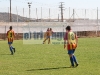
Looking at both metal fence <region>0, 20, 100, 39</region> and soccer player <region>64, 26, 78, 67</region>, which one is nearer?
soccer player <region>64, 26, 78, 67</region>

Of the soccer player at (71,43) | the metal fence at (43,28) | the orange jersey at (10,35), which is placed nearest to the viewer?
the soccer player at (71,43)

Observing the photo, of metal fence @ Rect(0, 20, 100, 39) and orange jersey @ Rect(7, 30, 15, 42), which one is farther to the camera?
metal fence @ Rect(0, 20, 100, 39)

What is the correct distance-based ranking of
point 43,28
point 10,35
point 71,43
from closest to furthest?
point 71,43
point 10,35
point 43,28

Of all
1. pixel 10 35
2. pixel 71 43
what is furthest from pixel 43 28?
pixel 71 43

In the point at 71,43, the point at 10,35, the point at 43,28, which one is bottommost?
the point at 71,43

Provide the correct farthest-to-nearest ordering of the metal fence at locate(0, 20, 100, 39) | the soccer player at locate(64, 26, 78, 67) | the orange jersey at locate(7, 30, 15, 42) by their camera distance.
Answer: the metal fence at locate(0, 20, 100, 39)
the orange jersey at locate(7, 30, 15, 42)
the soccer player at locate(64, 26, 78, 67)

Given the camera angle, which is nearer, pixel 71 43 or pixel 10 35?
pixel 71 43

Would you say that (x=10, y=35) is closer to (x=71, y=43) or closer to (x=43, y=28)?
(x=71, y=43)

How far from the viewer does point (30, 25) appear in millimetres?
57844

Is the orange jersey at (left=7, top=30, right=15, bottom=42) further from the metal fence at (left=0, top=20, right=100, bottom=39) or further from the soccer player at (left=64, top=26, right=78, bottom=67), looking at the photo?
the metal fence at (left=0, top=20, right=100, bottom=39)

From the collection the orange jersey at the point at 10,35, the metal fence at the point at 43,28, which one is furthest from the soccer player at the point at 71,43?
the metal fence at the point at 43,28

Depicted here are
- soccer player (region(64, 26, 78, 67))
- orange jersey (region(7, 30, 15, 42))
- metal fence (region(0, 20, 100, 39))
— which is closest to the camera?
soccer player (region(64, 26, 78, 67))

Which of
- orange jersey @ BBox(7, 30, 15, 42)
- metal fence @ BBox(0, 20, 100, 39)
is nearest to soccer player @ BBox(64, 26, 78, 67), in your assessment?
orange jersey @ BBox(7, 30, 15, 42)

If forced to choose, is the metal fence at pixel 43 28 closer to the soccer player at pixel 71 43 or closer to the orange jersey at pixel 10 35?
the orange jersey at pixel 10 35
